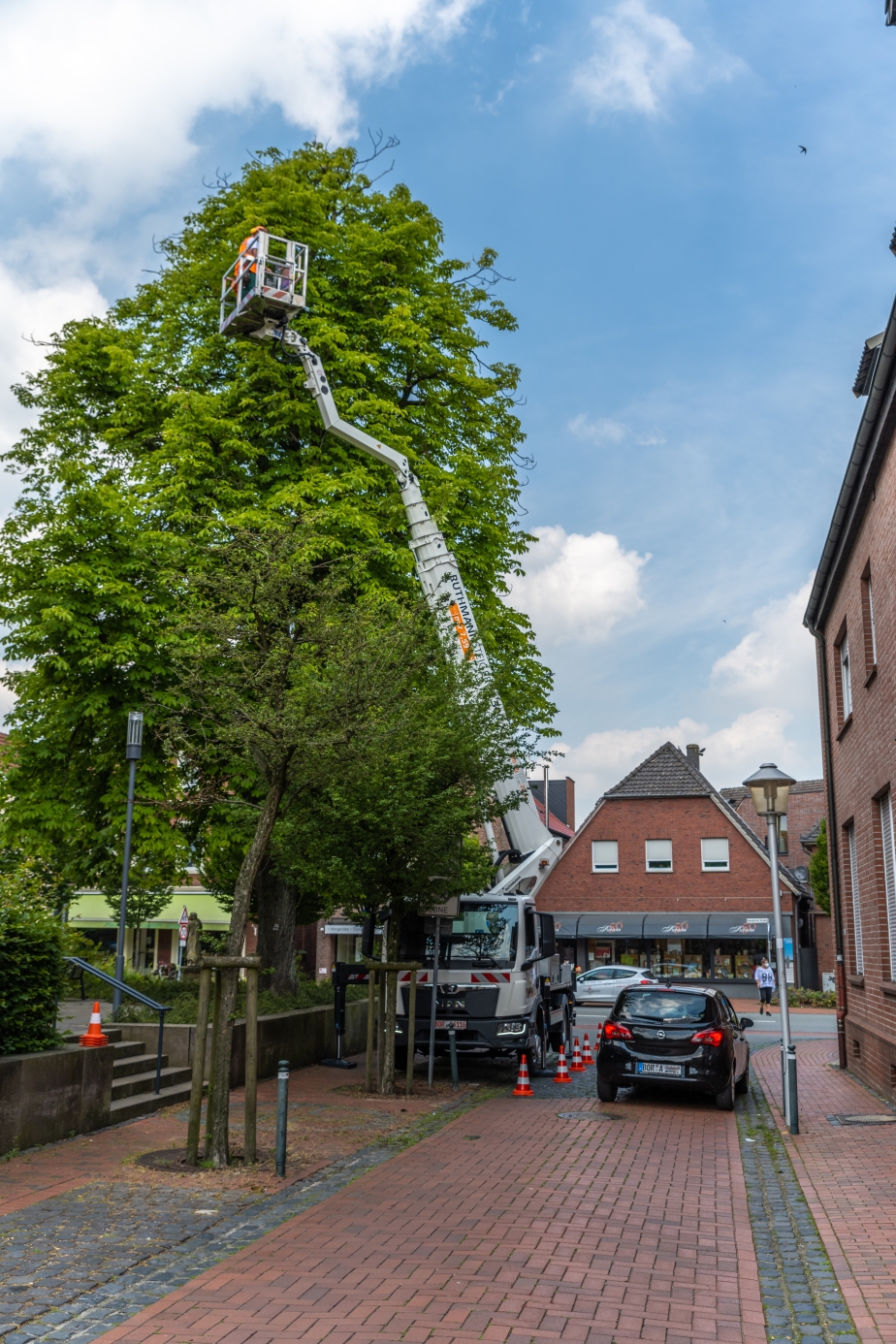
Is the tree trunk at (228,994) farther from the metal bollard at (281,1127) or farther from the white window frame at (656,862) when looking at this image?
the white window frame at (656,862)

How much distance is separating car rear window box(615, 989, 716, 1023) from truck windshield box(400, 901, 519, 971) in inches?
89.2

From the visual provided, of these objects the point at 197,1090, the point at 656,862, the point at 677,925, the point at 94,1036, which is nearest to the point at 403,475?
the point at 94,1036

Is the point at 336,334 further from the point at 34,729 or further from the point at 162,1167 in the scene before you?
the point at 162,1167

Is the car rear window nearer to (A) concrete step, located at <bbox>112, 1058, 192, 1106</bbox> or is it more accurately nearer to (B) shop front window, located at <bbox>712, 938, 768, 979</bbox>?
(A) concrete step, located at <bbox>112, 1058, 192, 1106</bbox>

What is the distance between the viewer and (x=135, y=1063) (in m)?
12.6

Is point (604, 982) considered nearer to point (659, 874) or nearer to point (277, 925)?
point (659, 874)

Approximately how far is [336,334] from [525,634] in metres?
6.08

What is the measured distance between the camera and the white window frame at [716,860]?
42156mm

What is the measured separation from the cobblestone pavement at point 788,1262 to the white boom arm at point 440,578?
675 centimetres

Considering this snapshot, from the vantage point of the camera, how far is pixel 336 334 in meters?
18.6

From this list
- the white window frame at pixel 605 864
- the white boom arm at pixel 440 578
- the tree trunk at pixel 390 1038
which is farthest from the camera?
the white window frame at pixel 605 864

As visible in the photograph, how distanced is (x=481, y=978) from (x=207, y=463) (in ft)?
28.9

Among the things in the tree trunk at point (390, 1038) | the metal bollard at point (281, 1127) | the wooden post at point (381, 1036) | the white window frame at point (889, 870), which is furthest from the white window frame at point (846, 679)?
the metal bollard at point (281, 1127)

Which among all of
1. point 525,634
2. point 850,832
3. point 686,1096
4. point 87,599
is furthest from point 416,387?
point 686,1096
